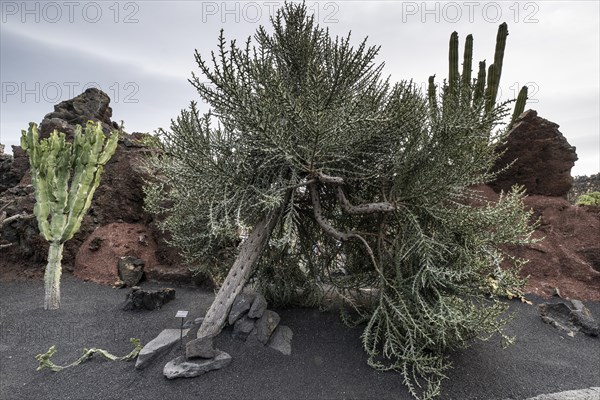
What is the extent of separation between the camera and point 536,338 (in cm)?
434

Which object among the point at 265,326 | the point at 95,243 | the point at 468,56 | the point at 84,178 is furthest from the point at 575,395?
the point at 95,243

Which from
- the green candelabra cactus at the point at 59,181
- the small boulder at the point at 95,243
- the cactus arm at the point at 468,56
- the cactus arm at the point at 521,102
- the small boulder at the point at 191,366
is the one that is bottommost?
the small boulder at the point at 191,366

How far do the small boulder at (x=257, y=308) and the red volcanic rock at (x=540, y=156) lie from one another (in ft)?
20.1

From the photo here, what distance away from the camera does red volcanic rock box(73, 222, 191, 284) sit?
256 inches

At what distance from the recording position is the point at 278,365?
10.3 ft

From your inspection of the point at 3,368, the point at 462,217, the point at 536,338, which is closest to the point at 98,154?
the point at 3,368

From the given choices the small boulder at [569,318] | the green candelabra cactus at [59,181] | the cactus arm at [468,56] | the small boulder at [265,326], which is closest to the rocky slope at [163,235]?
the small boulder at [569,318]

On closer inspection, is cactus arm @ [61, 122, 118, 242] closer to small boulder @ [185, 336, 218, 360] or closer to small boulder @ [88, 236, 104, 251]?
small boulder @ [88, 236, 104, 251]

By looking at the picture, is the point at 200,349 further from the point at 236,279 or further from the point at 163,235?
the point at 163,235

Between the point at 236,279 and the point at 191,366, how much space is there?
3.25ft

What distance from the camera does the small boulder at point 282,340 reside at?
334 cm

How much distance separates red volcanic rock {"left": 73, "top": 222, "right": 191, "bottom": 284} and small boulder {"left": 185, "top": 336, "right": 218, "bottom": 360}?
3398 mm

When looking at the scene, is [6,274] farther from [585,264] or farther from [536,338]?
[585,264]

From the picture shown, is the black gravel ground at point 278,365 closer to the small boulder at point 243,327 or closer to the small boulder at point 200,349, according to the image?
the small boulder at point 243,327
